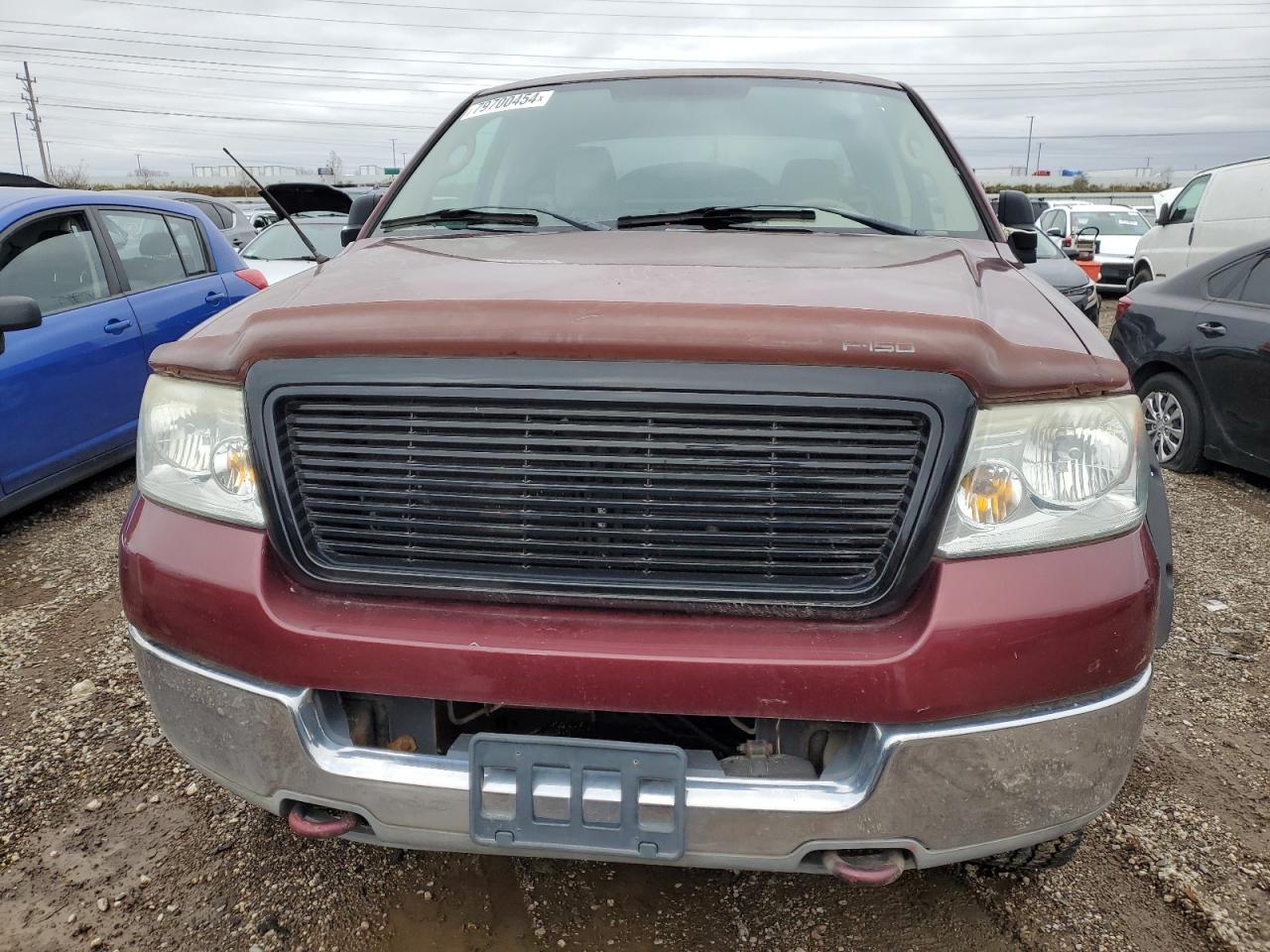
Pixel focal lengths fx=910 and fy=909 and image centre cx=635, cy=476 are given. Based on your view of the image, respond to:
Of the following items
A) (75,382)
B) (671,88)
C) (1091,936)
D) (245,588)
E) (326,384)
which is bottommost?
(1091,936)

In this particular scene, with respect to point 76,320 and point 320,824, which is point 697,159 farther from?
point 76,320

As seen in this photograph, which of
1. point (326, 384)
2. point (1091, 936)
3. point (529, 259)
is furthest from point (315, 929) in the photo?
point (1091, 936)

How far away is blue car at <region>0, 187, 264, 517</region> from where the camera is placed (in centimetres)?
402

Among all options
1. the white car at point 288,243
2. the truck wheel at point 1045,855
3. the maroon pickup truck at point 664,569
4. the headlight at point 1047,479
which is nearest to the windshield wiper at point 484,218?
the maroon pickup truck at point 664,569

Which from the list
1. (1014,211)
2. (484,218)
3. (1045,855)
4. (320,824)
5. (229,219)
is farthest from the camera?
(229,219)

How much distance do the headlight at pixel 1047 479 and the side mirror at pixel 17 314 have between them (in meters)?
3.90

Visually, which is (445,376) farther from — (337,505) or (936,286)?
(936,286)

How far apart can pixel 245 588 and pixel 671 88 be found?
2104mm

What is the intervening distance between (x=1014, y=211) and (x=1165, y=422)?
3.28 m

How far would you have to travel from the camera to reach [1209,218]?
1005 cm

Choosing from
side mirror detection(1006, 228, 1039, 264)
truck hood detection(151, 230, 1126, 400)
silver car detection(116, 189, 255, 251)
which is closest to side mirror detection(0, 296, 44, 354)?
truck hood detection(151, 230, 1126, 400)

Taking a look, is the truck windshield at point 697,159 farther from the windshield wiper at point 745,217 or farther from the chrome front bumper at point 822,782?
the chrome front bumper at point 822,782

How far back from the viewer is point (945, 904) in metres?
1.97

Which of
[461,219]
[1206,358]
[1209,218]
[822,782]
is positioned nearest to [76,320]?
[461,219]
